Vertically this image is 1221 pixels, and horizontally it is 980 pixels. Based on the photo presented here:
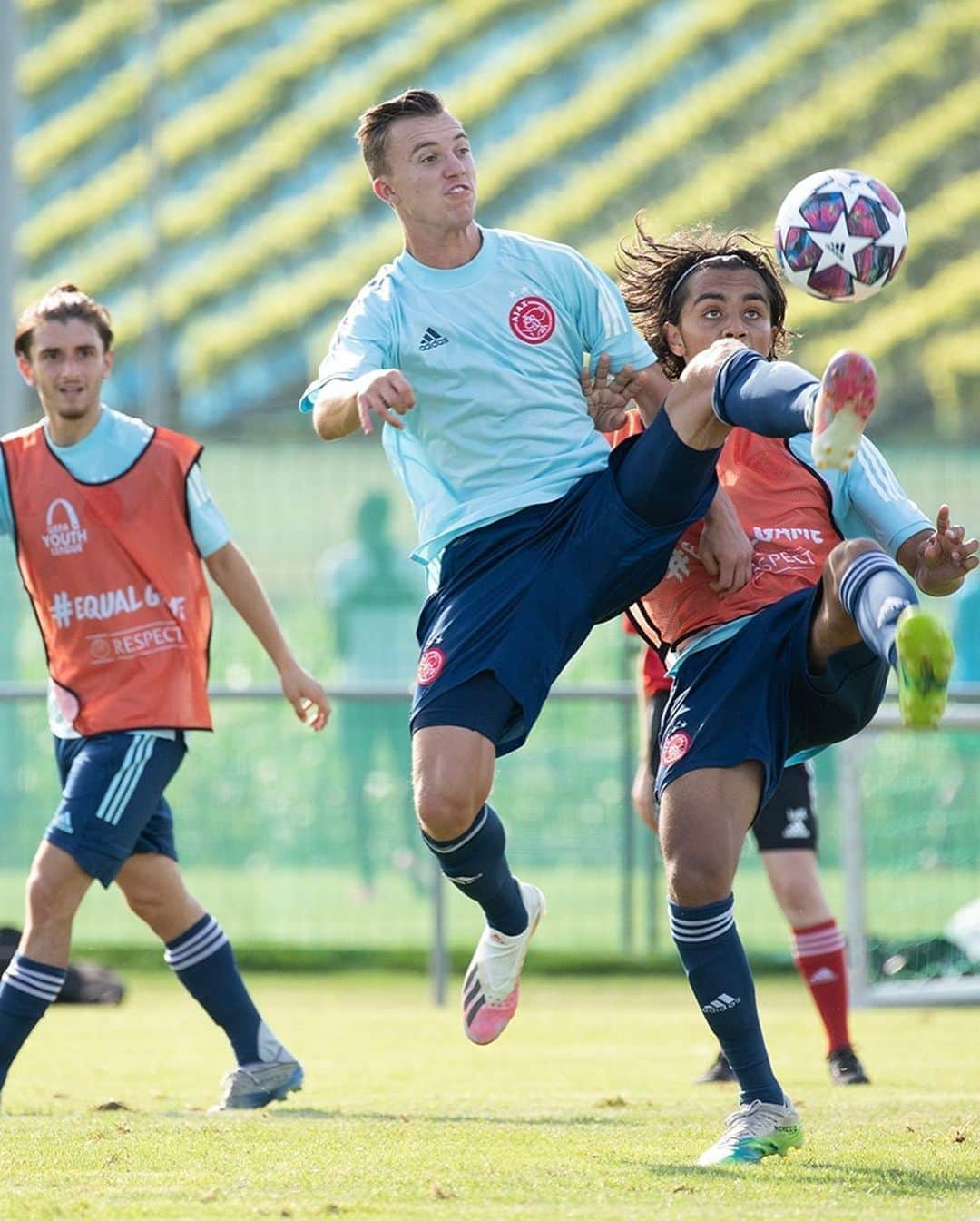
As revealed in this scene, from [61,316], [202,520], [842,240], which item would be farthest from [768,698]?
[61,316]

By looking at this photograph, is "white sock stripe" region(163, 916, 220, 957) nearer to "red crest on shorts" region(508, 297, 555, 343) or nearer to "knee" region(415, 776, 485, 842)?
"knee" region(415, 776, 485, 842)

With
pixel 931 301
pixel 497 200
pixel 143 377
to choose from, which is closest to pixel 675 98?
pixel 497 200

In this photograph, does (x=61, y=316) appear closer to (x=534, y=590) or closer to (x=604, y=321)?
(x=604, y=321)

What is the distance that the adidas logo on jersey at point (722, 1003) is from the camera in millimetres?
5164

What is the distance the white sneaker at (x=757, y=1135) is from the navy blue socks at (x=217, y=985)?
6.69ft

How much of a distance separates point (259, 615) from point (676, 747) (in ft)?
6.31

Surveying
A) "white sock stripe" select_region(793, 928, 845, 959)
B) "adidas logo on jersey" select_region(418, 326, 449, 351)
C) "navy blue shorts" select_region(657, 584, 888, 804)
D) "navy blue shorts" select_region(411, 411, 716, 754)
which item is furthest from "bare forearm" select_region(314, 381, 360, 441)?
"white sock stripe" select_region(793, 928, 845, 959)

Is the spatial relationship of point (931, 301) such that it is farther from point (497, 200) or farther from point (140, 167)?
point (140, 167)

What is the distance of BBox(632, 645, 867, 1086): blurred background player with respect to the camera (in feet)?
24.3

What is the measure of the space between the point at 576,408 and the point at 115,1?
144 feet

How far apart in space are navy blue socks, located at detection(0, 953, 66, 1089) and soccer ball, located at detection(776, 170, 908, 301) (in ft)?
9.56

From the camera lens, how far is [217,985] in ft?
22.2

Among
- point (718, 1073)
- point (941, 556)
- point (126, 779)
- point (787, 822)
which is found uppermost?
point (941, 556)

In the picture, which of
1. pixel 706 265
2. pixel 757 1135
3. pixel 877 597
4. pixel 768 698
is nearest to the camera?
pixel 877 597
